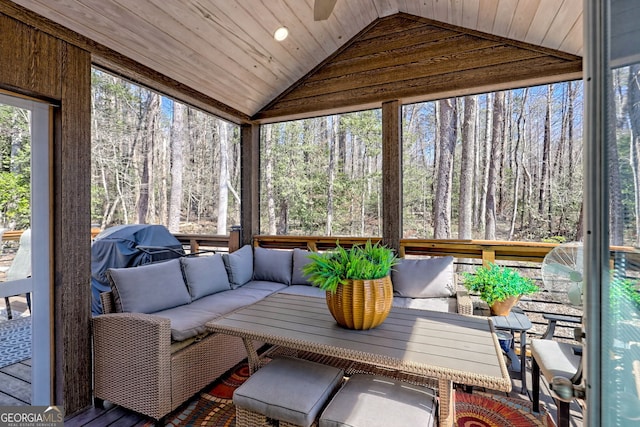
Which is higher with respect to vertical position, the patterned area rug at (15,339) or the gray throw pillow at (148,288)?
the gray throw pillow at (148,288)

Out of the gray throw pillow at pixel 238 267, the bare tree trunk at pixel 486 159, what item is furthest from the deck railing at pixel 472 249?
the bare tree trunk at pixel 486 159

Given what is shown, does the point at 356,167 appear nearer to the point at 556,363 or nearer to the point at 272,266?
the point at 272,266

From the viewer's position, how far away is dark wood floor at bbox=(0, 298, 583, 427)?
6.75 feet

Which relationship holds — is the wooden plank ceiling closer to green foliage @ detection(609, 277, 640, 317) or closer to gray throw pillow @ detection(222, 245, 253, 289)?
gray throw pillow @ detection(222, 245, 253, 289)

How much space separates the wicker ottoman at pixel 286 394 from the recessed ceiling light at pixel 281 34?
3002 millimetres

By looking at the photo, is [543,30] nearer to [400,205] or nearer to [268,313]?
[400,205]

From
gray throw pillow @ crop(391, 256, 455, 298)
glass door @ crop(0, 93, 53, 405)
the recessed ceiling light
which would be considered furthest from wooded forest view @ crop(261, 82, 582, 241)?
glass door @ crop(0, 93, 53, 405)

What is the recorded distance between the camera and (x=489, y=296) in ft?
8.81

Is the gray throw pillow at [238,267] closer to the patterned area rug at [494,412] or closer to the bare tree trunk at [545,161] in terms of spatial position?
the patterned area rug at [494,412]

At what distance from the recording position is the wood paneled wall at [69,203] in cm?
207

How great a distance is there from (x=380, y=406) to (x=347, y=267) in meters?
0.69

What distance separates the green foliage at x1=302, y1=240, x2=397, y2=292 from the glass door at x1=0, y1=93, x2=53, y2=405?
1863mm

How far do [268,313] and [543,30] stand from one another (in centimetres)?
333

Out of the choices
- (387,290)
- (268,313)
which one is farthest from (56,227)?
(387,290)
